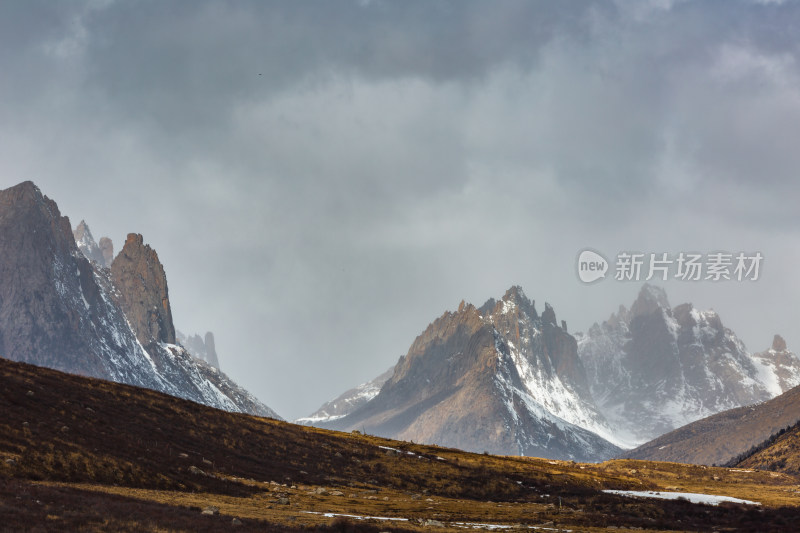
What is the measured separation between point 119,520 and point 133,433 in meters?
48.1

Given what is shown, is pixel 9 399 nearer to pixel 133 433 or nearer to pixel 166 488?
pixel 133 433

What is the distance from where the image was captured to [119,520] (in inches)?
1816

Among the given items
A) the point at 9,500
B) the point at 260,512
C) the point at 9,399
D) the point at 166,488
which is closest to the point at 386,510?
the point at 260,512

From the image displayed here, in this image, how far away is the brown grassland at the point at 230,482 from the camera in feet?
172

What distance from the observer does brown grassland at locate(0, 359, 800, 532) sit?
52.4 metres

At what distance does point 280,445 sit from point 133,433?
108ft

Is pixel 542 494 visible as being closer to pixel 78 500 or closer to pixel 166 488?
pixel 166 488

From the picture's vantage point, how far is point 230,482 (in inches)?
3238

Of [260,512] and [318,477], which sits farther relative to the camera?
[318,477]

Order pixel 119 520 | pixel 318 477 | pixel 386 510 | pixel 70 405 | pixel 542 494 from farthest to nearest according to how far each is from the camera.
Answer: pixel 542 494, pixel 318 477, pixel 70 405, pixel 386 510, pixel 119 520

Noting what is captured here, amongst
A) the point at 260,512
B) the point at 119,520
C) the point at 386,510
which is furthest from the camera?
the point at 386,510

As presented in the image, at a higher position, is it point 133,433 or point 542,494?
point 133,433

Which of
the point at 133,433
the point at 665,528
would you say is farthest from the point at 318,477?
the point at 665,528

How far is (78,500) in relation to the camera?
5175cm
